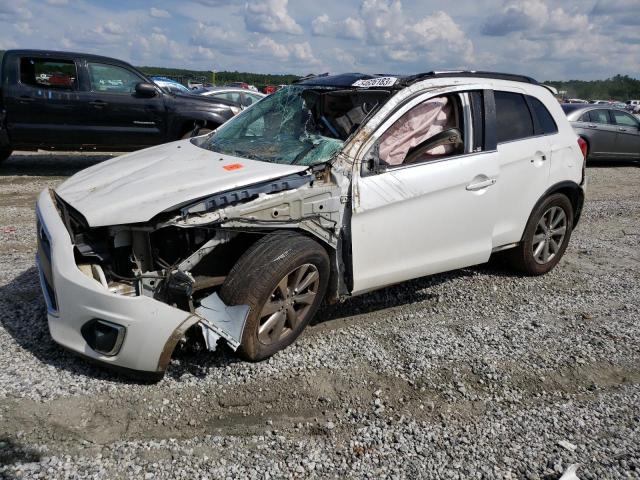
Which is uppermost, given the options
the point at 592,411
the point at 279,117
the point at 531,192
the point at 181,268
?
the point at 279,117

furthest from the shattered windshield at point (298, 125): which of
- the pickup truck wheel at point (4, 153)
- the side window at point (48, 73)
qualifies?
the pickup truck wheel at point (4, 153)

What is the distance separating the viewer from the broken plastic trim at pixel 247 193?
3.22m

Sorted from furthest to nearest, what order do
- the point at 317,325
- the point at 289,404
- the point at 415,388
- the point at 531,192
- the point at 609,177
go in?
the point at 609,177
the point at 531,192
the point at 317,325
the point at 415,388
the point at 289,404

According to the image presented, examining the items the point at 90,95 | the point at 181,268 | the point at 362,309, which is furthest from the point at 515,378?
the point at 90,95

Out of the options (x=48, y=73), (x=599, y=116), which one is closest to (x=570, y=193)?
(x=48, y=73)

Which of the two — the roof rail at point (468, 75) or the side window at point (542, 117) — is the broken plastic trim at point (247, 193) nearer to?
the roof rail at point (468, 75)

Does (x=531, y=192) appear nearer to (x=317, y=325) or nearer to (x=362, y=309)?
(x=362, y=309)

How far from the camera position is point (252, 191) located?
3.40m

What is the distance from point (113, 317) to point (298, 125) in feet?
6.88

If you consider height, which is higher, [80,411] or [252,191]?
[252,191]

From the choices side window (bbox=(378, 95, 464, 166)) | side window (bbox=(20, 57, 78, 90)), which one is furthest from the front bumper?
side window (bbox=(20, 57, 78, 90))

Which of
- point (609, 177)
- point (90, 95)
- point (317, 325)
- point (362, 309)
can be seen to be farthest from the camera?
point (609, 177)

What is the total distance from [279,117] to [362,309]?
1.70 m

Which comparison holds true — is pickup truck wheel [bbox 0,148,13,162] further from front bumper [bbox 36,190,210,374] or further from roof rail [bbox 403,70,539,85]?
roof rail [bbox 403,70,539,85]
